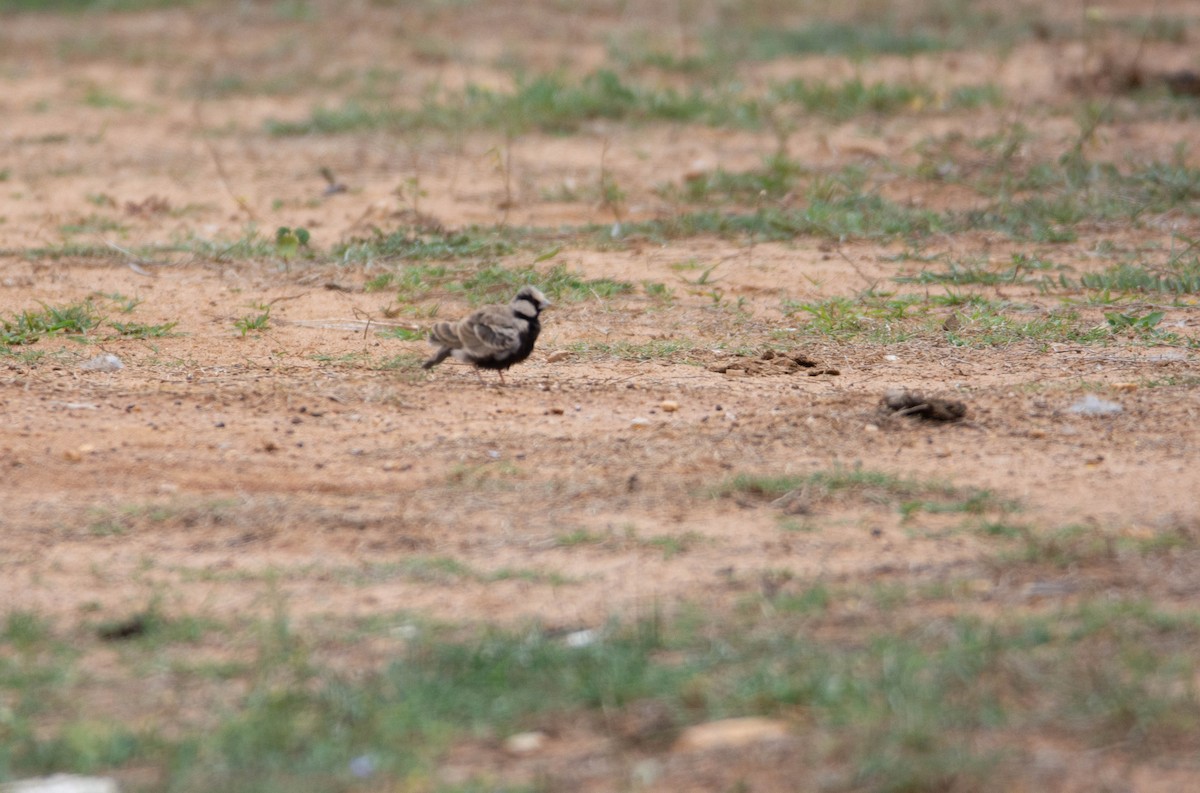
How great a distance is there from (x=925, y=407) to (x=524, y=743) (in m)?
2.84

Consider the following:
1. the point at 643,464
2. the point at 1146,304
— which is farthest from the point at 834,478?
the point at 1146,304

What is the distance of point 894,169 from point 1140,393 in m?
4.83

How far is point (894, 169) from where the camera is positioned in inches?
426

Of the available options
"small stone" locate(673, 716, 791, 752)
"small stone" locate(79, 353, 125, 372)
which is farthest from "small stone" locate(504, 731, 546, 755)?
"small stone" locate(79, 353, 125, 372)

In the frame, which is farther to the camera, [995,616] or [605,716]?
[995,616]

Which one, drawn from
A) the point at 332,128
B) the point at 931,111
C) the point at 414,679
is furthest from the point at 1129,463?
the point at 332,128

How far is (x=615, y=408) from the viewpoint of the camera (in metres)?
6.28

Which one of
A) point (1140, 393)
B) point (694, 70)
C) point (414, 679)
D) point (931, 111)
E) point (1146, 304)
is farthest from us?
point (694, 70)

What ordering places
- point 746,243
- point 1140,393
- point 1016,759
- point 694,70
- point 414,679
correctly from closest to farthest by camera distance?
point 1016,759
point 414,679
point 1140,393
point 746,243
point 694,70

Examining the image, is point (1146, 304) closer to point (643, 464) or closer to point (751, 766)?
point (643, 464)

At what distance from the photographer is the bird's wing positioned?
6.43 m

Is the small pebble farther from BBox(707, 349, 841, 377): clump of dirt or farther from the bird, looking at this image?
the bird

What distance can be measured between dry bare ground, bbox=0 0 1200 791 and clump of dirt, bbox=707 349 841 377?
2 cm

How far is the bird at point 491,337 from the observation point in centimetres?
644
